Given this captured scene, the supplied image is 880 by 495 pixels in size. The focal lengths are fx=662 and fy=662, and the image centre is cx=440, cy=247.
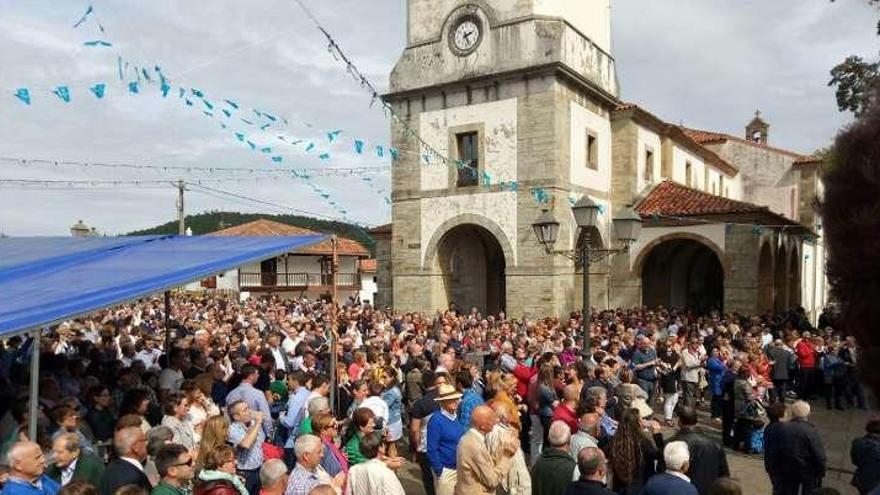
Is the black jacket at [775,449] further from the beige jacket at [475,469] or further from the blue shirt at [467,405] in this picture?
the beige jacket at [475,469]

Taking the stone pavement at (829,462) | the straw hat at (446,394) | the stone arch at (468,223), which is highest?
the stone arch at (468,223)

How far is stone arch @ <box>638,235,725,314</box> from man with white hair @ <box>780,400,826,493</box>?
1941 cm

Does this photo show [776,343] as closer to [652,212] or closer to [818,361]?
[818,361]

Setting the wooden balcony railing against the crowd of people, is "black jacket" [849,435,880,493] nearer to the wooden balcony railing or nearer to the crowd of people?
the crowd of people

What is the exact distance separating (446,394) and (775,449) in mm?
3320

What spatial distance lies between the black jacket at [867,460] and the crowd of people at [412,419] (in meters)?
0.01

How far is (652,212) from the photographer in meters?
22.2

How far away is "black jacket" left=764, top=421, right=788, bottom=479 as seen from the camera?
653 cm

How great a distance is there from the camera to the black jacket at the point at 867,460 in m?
5.91

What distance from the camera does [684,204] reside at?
2230 cm

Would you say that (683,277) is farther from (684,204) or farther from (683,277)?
(684,204)

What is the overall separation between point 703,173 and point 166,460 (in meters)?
31.2

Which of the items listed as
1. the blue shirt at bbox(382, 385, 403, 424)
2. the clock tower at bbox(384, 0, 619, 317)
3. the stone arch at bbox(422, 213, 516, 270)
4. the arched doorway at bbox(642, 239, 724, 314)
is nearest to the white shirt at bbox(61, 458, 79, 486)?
the blue shirt at bbox(382, 385, 403, 424)

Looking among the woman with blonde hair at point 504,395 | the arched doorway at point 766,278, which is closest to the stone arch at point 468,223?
the arched doorway at point 766,278
